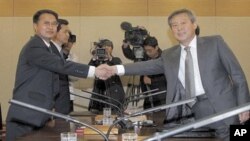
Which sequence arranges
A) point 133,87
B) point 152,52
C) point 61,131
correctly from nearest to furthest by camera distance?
point 61,131
point 152,52
point 133,87

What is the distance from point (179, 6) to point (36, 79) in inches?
194

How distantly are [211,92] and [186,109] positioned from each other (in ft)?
0.81

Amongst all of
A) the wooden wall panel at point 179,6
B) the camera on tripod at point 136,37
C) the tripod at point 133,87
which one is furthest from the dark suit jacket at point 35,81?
the wooden wall panel at point 179,6

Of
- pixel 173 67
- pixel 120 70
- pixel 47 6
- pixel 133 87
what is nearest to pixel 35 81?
pixel 120 70

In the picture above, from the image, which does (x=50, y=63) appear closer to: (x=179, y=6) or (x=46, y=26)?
(x=46, y=26)

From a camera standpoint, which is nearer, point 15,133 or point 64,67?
point 15,133

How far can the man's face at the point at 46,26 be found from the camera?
363 centimetres

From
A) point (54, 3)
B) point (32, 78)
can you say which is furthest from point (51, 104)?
point (54, 3)

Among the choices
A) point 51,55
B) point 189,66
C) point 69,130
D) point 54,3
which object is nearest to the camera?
point 69,130

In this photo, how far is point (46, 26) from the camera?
3.64m

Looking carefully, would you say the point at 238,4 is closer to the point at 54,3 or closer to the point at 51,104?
the point at 54,3

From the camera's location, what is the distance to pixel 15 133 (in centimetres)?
341

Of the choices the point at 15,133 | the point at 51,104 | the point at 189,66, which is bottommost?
the point at 15,133

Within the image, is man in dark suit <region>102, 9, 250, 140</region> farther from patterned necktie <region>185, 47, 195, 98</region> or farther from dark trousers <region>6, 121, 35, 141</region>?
dark trousers <region>6, 121, 35, 141</region>
